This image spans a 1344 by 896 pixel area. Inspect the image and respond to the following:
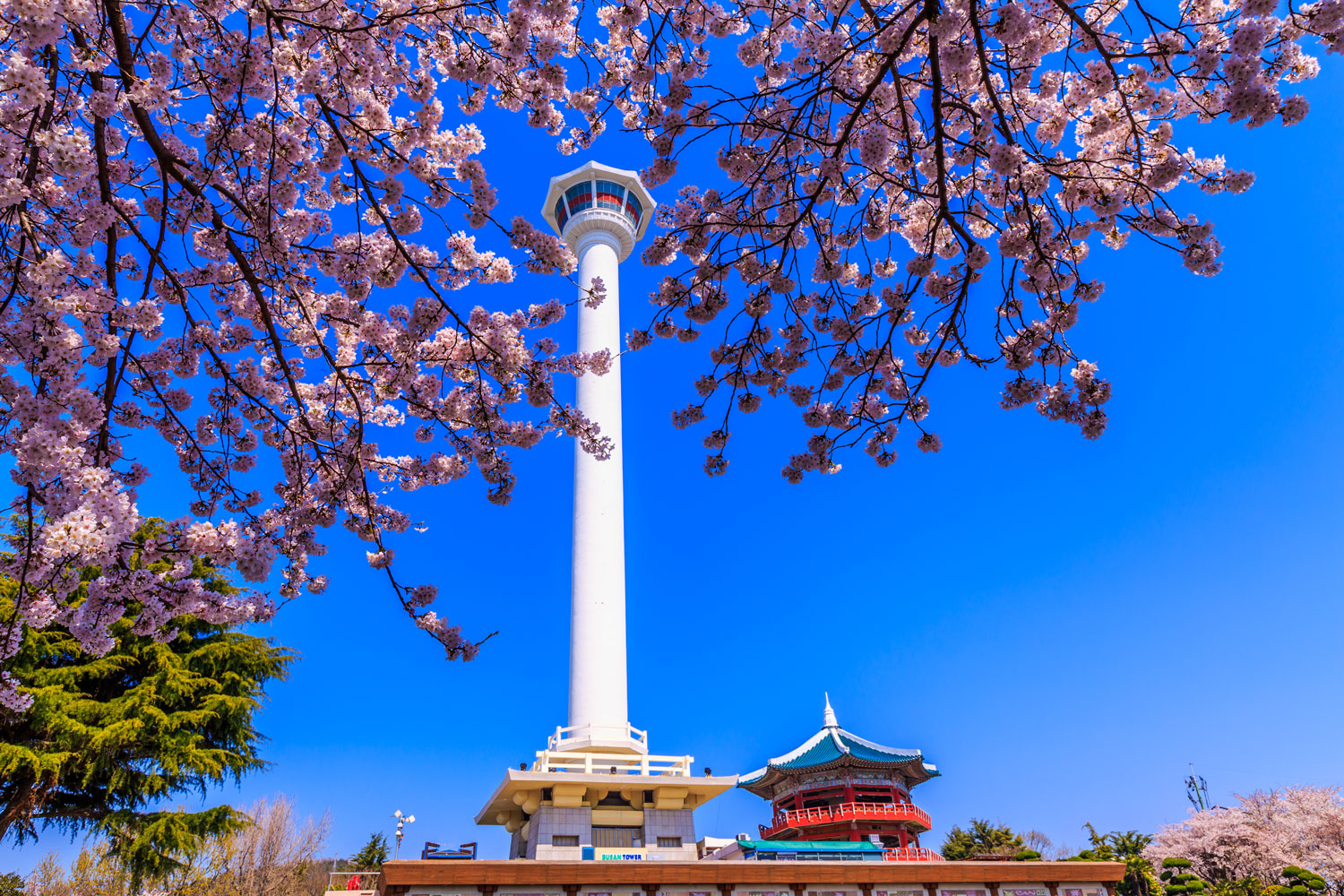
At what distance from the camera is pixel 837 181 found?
4082 millimetres

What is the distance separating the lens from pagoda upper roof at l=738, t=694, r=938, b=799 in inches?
962

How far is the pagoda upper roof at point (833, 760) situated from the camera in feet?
80.2

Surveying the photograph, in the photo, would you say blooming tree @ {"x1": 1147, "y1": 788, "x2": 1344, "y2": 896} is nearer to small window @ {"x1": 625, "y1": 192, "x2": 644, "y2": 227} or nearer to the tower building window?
the tower building window

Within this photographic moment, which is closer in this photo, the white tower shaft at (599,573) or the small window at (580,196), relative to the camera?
the white tower shaft at (599,573)

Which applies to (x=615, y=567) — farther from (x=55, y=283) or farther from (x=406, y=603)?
(x=55, y=283)

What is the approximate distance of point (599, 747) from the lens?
53.3ft

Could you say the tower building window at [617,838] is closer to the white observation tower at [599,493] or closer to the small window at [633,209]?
the white observation tower at [599,493]

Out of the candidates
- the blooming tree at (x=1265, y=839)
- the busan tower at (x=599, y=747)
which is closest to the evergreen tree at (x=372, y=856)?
the busan tower at (x=599, y=747)

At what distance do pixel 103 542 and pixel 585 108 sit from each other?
13.8 feet

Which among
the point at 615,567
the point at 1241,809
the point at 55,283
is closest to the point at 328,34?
the point at 55,283

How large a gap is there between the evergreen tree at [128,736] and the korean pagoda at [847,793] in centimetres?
1630

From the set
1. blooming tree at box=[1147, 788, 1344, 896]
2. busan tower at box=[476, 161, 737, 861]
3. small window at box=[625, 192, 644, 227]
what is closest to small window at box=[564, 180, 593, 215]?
small window at box=[625, 192, 644, 227]

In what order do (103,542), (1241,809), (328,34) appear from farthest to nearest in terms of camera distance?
(1241,809), (328,34), (103,542)

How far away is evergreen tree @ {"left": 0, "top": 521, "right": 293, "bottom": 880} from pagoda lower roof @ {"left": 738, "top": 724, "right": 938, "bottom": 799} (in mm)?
17785
